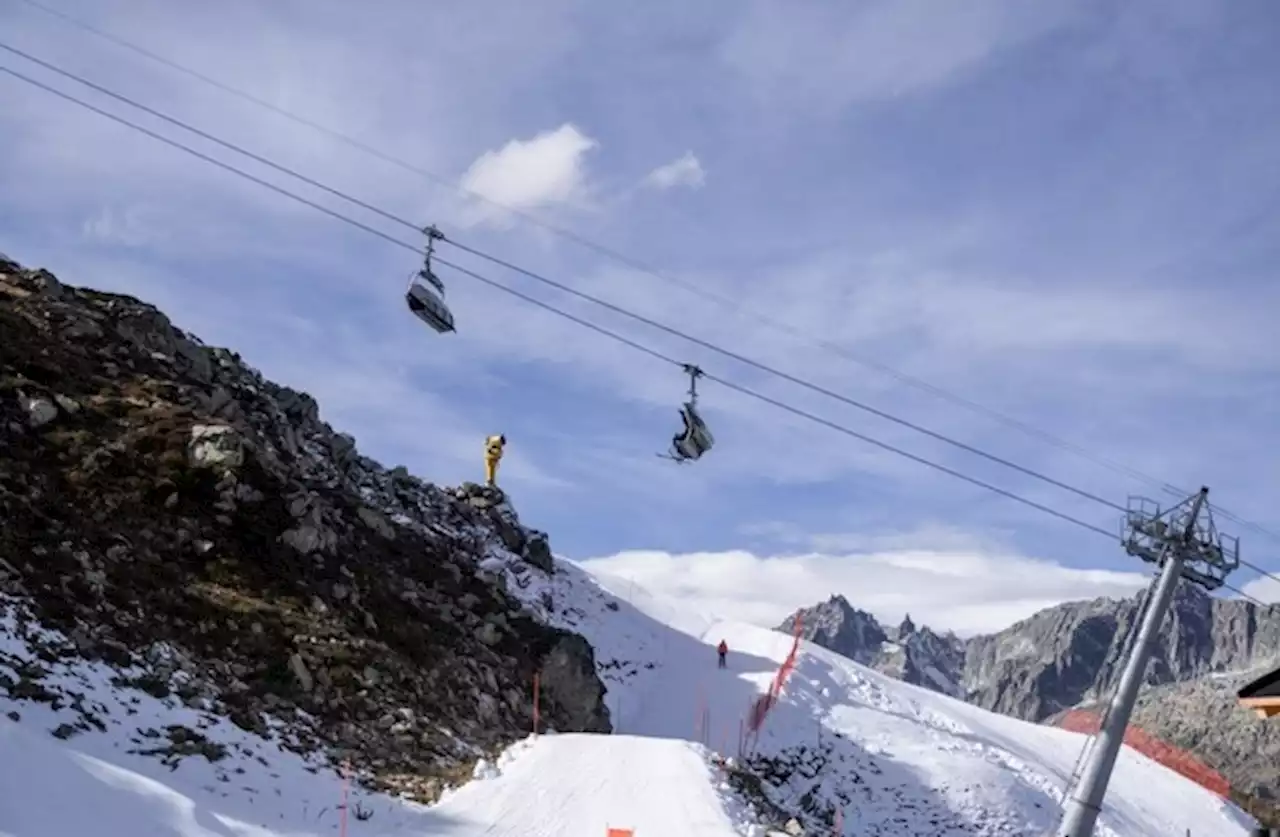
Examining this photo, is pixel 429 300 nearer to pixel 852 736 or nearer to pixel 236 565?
pixel 236 565

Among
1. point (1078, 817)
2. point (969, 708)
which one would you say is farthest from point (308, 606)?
point (969, 708)

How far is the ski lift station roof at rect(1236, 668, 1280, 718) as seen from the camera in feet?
45.9

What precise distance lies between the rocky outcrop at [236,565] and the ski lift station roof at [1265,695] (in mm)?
13082

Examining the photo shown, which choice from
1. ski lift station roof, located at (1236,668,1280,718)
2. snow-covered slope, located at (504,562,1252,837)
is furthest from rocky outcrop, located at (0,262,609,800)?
ski lift station roof, located at (1236,668,1280,718)

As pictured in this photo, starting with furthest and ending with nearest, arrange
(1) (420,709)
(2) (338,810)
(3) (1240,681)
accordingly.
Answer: (3) (1240,681) → (1) (420,709) → (2) (338,810)

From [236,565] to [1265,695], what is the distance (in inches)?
843

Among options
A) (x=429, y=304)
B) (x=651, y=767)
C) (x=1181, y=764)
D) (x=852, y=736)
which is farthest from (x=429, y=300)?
(x=1181, y=764)

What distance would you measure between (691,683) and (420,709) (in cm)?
1944

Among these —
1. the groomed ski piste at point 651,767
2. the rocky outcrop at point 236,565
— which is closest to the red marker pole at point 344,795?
the groomed ski piste at point 651,767

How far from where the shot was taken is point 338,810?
16.0m

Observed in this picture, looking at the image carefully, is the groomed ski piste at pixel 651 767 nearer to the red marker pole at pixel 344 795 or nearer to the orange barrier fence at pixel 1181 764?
the red marker pole at pixel 344 795

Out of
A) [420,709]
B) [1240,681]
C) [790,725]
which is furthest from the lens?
[1240,681]

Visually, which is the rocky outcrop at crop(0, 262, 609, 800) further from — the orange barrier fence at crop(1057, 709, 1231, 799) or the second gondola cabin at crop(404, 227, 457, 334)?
the orange barrier fence at crop(1057, 709, 1231, 799)

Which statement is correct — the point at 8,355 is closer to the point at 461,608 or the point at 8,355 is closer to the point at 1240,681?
the point at 461,608
